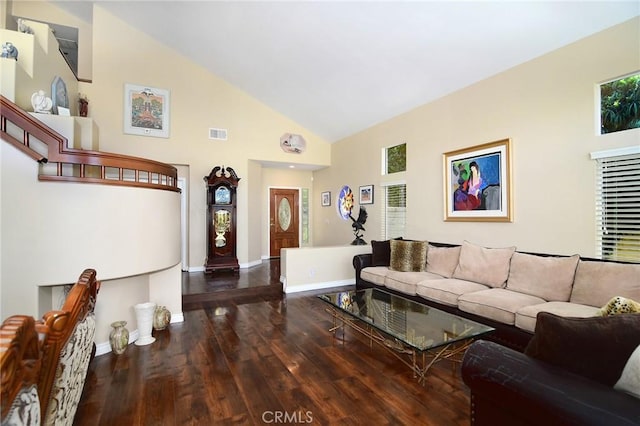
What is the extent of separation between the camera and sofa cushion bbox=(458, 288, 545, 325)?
264 cm

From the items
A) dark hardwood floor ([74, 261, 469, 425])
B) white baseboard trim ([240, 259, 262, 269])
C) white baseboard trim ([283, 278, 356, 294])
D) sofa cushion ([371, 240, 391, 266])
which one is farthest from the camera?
white baseboard trim ([240, 259, 262, 269])

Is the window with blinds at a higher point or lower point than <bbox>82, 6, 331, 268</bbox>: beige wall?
lower

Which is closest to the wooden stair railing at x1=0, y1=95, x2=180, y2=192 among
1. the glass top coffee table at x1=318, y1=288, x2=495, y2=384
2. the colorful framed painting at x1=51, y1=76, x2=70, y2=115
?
the colorful framed painting at x1=51, y1=76, x2=70, y2=115

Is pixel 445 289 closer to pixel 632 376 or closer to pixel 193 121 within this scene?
pixel 632 376

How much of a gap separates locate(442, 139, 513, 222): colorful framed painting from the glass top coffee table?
1626mm

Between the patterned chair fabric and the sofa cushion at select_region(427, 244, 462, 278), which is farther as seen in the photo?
the sofa cushion at select_region(427, 244, 462, 278)

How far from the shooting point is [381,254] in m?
4.61

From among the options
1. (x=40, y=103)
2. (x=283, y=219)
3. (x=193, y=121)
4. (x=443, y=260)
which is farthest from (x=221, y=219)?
(x=443, y=260)

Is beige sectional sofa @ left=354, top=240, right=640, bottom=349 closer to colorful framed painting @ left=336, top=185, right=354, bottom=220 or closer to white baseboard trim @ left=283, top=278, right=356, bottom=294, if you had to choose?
white baseboard trim @ left=283, top=278, right=356, bottom=294

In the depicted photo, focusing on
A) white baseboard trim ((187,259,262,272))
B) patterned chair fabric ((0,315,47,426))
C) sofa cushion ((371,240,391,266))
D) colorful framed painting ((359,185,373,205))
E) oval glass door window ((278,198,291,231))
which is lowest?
white baseboard trim ((187,259,262,272))

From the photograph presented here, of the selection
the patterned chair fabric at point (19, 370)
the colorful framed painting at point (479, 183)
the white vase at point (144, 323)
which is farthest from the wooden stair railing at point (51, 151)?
the colorful framed painting at point (479, 183)

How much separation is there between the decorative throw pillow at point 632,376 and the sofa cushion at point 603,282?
6.16ft

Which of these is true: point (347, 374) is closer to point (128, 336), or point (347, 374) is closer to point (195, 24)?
point (128, 336)

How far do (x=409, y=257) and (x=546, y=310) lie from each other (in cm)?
187
